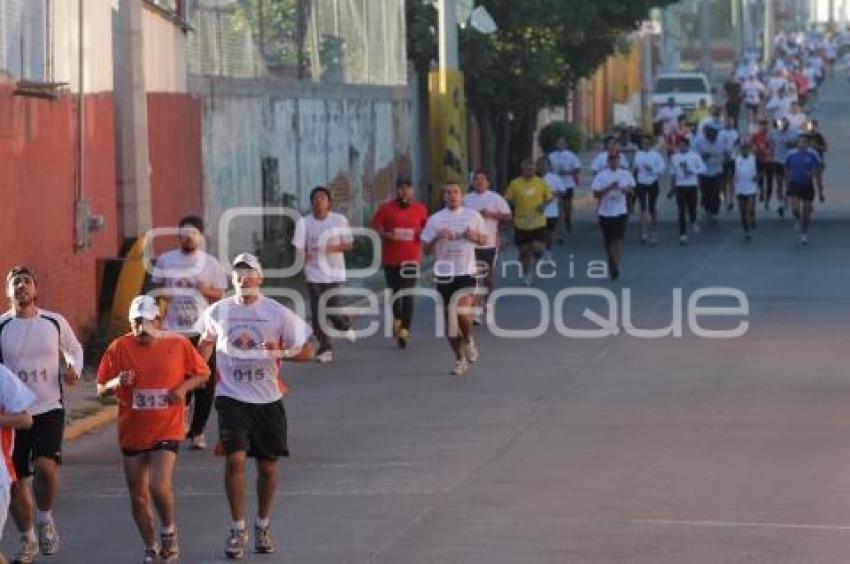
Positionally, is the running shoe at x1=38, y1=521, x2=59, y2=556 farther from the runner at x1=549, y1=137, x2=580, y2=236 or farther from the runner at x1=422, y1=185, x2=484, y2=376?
the runner at x1=549, y1=137, x2=580, y2=236

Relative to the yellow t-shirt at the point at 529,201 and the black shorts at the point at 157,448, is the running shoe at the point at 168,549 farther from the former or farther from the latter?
the yellow t-shirt at the point at 529,201

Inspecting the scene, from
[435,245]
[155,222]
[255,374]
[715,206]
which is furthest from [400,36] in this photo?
[255,374]

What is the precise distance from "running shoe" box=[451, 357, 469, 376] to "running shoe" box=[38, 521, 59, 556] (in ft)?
31.2

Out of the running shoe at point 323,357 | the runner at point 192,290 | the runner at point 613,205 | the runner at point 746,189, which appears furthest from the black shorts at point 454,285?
the runner at point 746,189

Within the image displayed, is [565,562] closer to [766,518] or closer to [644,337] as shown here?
[766,518]

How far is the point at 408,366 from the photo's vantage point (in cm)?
2403

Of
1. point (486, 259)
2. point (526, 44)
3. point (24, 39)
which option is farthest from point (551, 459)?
point (526, 44)

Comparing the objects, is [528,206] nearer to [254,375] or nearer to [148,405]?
[254,375]

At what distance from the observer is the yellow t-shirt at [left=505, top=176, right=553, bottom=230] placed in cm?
3198

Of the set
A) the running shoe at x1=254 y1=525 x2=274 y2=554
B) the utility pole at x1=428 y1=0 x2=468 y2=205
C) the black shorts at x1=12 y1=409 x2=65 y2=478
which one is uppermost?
the utility pole at x1=428 y1=0 x2=468 y2=205

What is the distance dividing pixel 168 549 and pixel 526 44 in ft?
108

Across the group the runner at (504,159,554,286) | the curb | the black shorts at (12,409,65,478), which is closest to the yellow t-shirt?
the runner at (504,159,554,286)

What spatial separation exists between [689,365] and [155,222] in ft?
24.1

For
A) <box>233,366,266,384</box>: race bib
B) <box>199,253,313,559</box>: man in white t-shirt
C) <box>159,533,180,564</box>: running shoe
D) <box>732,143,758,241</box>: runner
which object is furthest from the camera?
<box>732,143,758,241</box>: runner
